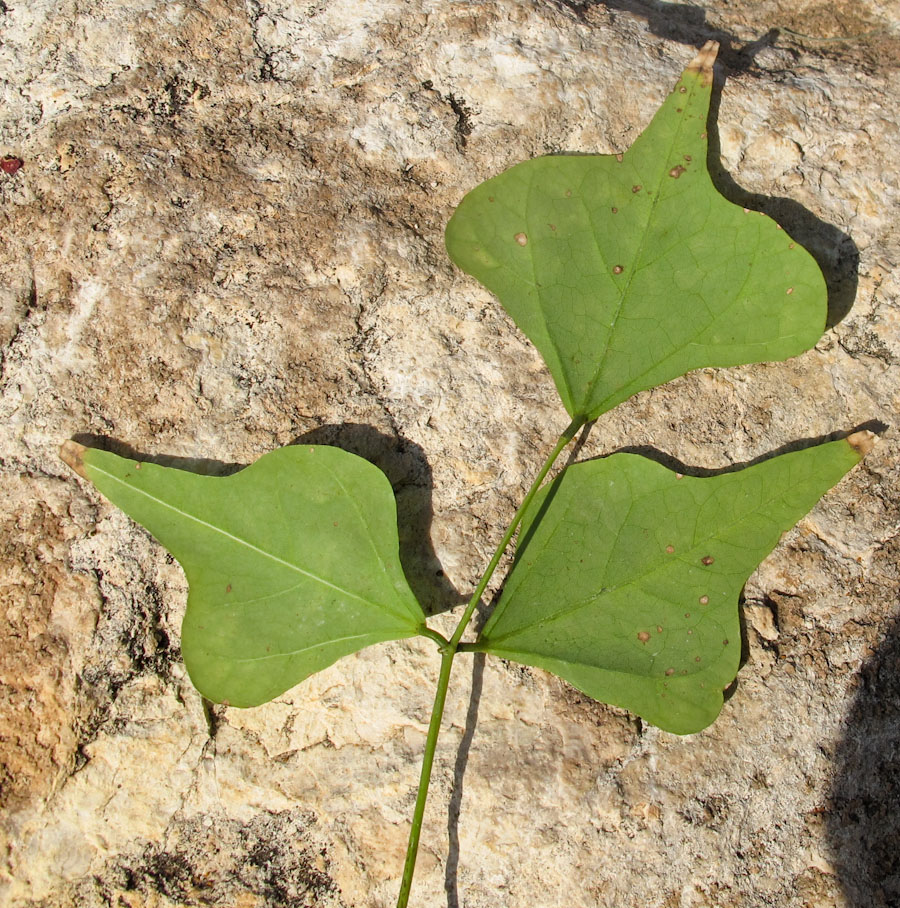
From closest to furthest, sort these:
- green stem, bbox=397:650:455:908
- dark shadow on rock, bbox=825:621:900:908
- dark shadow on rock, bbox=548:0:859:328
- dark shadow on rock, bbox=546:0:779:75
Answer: green stem, bbox=397:650:455:908 < dark shadow on rock, bbox=825:621:900:908 < dark shadow on rock, bbox=548:0:859:328 < dark shadow on rock, bbox=546:0:779:75

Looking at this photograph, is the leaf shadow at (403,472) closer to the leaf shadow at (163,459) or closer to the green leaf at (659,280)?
the leaf shadow at (163,459)

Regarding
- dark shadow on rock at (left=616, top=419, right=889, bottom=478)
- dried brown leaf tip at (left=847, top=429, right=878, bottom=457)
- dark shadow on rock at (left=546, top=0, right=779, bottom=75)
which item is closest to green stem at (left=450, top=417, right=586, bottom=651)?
dark shadow on rock at (left=616, top=419, right=889, bottom=478)

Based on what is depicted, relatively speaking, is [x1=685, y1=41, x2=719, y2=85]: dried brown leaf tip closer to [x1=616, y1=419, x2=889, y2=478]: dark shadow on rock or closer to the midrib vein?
[x1=616, y1=419, x2=889, y2=478]: dark shadow on rock

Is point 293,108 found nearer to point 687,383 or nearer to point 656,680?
point 687,383

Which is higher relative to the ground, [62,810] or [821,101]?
[821,101]

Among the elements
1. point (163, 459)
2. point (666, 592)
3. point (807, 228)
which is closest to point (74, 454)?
point (163, 459)

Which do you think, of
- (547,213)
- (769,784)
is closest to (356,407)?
(547,213)
